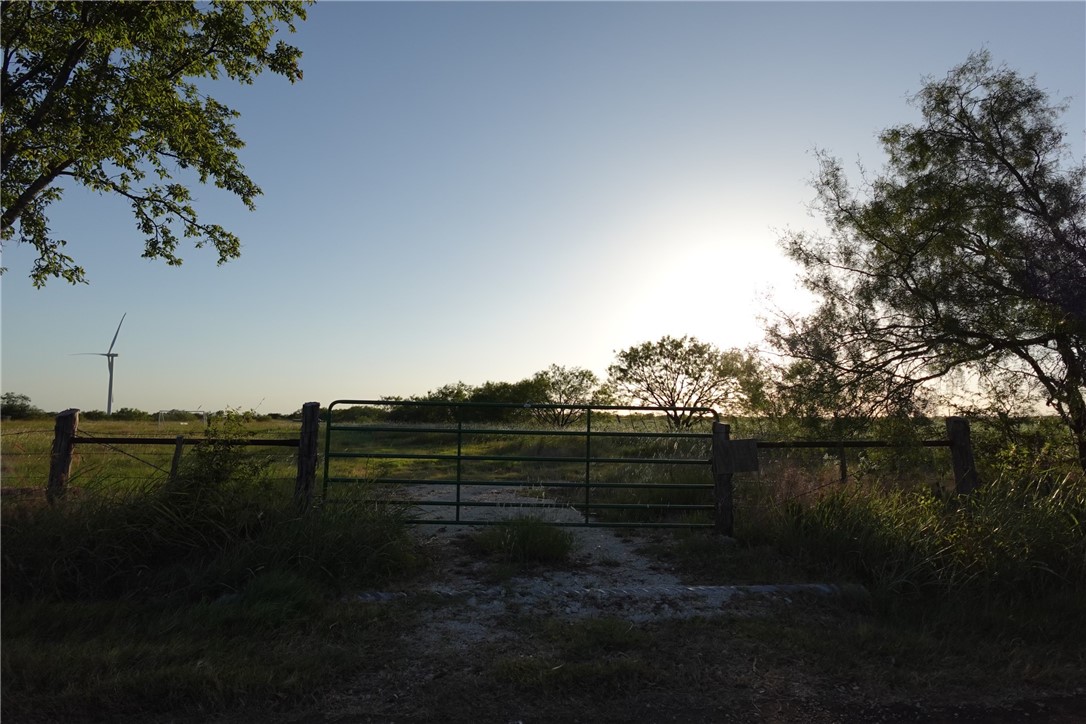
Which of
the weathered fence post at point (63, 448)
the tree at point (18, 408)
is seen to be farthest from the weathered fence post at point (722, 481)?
the tree at point (18, 408)

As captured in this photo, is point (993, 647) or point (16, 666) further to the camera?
point (993, 647)

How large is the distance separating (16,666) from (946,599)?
7.48 meters

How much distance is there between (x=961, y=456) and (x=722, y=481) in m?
3.53

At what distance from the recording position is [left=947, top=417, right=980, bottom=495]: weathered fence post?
869 cm


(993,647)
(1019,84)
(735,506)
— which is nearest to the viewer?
(993,647)

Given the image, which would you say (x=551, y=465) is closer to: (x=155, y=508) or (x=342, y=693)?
(x=155, y=508)

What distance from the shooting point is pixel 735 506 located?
29.0 ft

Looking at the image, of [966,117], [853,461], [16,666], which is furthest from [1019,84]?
[16,666]

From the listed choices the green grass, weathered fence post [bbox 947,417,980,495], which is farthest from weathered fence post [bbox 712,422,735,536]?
the green grass

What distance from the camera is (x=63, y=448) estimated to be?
7629mm

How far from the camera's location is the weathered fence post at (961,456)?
8.69m

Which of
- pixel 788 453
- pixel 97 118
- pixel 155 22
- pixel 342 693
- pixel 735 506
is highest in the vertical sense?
pixel 155 22

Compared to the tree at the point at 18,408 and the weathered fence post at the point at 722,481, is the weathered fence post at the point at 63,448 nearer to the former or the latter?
the weathered fence post at the point at 722,481

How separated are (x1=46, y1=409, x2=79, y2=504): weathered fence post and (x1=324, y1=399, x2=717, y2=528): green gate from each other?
2946 mm
